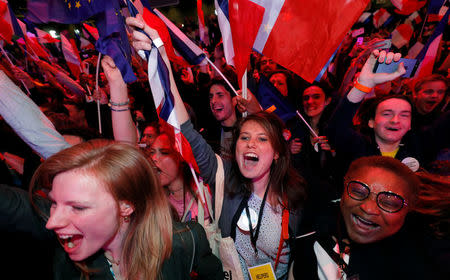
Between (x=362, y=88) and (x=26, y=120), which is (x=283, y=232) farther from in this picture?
(x=26, y=120)

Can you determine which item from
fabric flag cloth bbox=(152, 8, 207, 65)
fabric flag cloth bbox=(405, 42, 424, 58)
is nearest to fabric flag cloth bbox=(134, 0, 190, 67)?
fabric flag cloth bbox=(152, 8, 207, 65)

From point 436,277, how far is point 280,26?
1.87m

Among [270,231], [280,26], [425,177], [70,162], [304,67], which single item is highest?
[280,26]

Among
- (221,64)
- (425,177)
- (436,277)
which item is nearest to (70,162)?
(436,277)

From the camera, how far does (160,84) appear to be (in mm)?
1657

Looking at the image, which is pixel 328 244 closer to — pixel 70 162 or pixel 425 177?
pixel 425 177

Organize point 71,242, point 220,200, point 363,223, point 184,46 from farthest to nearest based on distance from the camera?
point 184,46 → point 220,200 → point 363,223 → point 71,242

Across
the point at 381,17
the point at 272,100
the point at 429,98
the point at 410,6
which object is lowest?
the point at 272,100

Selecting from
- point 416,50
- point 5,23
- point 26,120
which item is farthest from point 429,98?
point 5,23

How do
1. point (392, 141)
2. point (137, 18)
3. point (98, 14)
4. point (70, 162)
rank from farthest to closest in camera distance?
point (392, 141), point (98, 14), point (137, 18), point (70, 162)

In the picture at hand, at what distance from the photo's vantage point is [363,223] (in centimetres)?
148

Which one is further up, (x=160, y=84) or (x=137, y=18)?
(x=137, y=18)

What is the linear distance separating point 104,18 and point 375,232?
227cm

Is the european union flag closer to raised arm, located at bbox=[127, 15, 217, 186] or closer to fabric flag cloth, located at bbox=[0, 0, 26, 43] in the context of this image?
raised arm, located at bbox=[127, 15, 217, 186]
